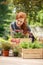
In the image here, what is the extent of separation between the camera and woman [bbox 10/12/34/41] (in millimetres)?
8906

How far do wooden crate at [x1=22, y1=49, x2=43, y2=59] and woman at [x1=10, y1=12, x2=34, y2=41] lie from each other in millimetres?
1984

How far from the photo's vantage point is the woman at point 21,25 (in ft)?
29.2

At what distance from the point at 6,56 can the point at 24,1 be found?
14.1ft

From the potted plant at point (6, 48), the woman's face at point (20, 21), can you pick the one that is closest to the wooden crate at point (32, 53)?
the potted plant at point (6, 48)

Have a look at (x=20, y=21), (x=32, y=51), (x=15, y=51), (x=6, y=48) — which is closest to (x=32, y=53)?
(x=32, y=51)

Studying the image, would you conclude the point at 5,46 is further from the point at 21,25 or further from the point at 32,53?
the point at 21,25

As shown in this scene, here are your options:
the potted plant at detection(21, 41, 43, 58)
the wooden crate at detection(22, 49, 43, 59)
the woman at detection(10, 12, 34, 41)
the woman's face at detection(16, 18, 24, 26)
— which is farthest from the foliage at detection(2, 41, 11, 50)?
the woman's face at detection(16, 18, 24, 26)

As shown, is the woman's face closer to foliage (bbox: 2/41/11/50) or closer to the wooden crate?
foliage (bbox: 2/41/11/50)

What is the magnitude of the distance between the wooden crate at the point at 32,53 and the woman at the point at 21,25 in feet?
6.51

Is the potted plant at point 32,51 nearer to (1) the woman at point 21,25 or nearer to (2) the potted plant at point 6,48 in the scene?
(2) the potted plant at point 6,48

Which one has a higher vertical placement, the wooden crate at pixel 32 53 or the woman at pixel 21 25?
the woman at pixel 21 25

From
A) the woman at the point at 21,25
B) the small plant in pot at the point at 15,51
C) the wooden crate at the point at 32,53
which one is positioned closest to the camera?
the wooden crate at the point at 32,53

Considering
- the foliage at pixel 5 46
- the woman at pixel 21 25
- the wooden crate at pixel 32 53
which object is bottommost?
the wooden crate at pixel 32 53

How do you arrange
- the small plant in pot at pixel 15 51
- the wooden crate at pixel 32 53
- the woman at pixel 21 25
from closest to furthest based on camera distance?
1. the wooden crate at pixel 32 53
2. the small plant in pot at pixel 15 51
3. the woman at pixel 21 25
